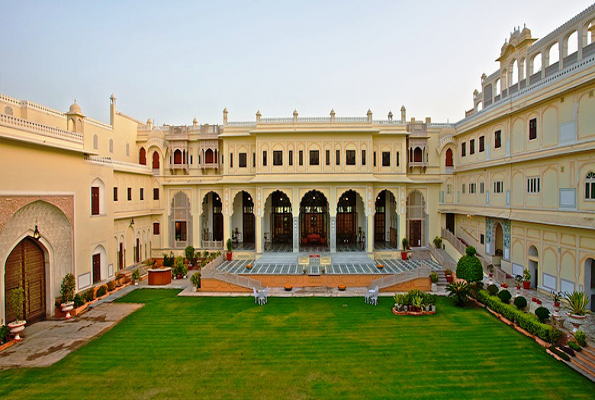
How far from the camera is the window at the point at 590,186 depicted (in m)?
12.2

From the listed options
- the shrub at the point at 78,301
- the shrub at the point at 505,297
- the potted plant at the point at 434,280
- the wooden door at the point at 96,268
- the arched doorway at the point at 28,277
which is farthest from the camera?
the potted plant at the point at 434,280

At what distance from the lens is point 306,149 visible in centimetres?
2116

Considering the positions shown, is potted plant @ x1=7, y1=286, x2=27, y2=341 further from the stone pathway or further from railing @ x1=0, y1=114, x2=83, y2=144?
railing @ x1=0, y1=114, x2=83, y2=144

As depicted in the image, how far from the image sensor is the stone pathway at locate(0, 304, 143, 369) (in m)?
9.66

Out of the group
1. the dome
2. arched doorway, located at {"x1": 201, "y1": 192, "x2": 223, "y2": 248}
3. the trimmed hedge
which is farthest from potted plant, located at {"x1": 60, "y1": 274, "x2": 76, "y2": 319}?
the trimmed hedge

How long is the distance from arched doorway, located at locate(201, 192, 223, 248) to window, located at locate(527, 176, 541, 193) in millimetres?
19127

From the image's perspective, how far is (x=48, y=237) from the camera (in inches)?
511

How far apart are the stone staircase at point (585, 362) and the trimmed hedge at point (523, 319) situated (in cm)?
66

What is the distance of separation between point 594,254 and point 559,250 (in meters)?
1.64

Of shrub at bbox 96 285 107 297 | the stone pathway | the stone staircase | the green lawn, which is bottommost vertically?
the green lawn

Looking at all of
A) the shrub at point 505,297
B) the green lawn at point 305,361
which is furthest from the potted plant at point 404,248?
the shrub at point 505,297

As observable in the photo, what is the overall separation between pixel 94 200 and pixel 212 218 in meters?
10.0

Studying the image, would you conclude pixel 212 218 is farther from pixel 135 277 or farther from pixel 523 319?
Result: pixel 523 319

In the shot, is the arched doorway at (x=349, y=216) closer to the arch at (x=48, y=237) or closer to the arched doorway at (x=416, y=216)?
the arched doorway at (x=416, y=216)
